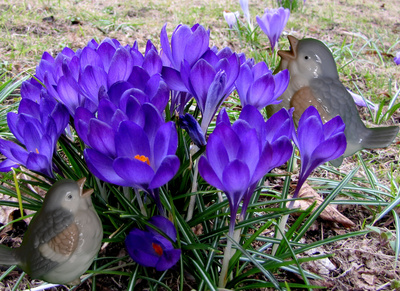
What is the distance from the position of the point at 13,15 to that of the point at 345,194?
12.0 feet

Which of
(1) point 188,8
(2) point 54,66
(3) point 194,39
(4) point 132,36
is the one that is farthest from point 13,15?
(3) point 194,39

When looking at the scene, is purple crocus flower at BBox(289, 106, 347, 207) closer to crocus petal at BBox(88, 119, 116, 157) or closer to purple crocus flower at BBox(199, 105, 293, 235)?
purple crocus flower at BBox(199, 105, 293, 235)

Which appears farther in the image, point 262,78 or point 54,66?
point 54,66

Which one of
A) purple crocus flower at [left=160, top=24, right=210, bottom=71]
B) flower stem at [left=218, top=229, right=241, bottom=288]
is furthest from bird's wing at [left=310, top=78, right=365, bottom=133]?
flower stem at [left=218, top=229, right=241, bottom=288]

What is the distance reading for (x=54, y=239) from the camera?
84 centimetres

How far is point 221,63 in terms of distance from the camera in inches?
38.9

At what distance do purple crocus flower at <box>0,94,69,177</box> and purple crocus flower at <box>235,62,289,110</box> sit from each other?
509 millimetres

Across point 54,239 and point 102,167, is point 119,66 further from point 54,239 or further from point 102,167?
point 54,239

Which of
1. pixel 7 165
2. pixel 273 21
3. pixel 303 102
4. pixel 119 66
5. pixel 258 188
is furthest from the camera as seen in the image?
pixel 273 21

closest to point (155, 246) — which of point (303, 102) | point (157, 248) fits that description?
point (157, 248)

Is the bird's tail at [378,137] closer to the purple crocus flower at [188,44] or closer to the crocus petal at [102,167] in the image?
the purple crocus flower at [188,44]

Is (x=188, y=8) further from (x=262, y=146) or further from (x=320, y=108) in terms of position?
(x=262, y=146)

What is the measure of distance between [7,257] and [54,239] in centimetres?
15

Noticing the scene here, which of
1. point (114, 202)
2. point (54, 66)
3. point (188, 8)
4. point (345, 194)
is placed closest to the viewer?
point (54, 66)
